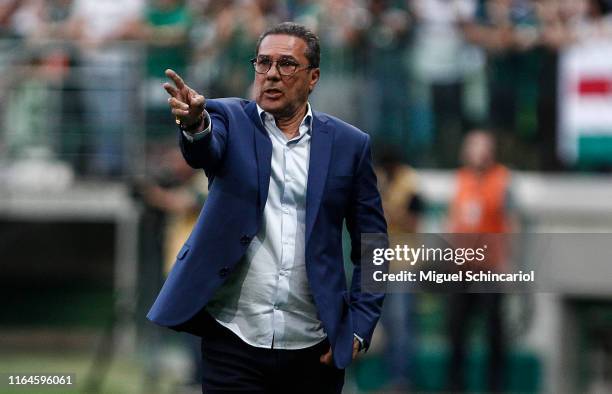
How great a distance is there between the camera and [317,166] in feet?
17.5

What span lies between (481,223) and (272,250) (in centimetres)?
613

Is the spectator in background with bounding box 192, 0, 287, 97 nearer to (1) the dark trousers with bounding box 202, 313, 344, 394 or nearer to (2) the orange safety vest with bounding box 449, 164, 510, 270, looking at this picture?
(2) the orange safety vest with bounding box 449, 164, 510, 270

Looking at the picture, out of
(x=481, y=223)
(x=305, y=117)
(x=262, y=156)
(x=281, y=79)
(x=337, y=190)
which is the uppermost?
(x=281, y=79)

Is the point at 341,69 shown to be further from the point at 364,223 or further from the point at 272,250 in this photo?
the point at 272,250

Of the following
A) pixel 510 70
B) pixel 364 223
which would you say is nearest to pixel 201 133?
pixel 364 223

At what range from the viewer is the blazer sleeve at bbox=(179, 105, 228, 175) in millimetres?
4973

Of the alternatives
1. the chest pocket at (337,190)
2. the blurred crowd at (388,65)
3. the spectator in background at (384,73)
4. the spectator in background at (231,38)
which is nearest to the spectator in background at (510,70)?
the blurred crowd at (388,65)

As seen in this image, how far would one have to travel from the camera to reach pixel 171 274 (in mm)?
5285

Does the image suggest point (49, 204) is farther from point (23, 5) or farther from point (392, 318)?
point (392, 318)

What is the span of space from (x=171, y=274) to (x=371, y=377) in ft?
22.2

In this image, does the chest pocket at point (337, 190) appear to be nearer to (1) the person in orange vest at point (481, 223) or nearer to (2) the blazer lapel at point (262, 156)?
(2) the blazer lapel at point (262, 156)

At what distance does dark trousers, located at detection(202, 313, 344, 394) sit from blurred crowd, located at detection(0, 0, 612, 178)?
6.86 m

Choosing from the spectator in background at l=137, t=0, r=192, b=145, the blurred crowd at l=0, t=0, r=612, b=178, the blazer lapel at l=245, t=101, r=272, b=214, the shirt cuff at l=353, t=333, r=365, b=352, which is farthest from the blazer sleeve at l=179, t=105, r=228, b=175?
the spectator in background at l=137, t=0, r=192, b=145

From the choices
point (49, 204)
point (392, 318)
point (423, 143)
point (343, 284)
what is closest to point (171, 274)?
point (343, 284)
